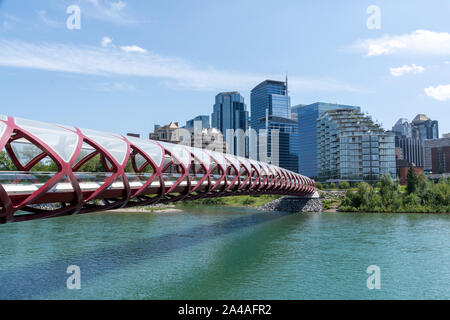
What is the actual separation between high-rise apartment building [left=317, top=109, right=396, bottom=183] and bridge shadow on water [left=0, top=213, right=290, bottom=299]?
82.4 metres

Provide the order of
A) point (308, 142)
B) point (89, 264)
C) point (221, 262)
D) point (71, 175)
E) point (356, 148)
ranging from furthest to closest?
point (308, 142) → point (356, 148) → point (221, 262) → point (89, 264) → point (71, 175)

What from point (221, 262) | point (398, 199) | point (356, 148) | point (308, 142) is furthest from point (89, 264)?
point (308, 142)

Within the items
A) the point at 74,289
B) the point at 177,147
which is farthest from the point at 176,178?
the point at 74,289

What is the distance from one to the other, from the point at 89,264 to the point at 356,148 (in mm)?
98202

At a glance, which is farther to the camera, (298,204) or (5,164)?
(298,204)

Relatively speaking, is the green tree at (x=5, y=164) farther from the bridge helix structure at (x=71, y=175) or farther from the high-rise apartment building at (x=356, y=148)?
the high-rise apartment building at (x=356, y=148)

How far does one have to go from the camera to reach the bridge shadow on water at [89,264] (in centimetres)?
1722

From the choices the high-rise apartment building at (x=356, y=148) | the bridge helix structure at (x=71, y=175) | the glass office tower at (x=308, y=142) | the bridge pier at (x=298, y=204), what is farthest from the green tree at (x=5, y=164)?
the glass office tower at (x=308, y=142)

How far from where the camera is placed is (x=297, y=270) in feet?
70.4

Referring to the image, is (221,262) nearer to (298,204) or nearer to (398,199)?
(298,204)

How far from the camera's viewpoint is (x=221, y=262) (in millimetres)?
23562

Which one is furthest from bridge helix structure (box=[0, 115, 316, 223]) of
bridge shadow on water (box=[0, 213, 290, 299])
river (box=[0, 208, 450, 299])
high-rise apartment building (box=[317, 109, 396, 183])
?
high-rise apartment building (box=[317, 109, 396, 183])
